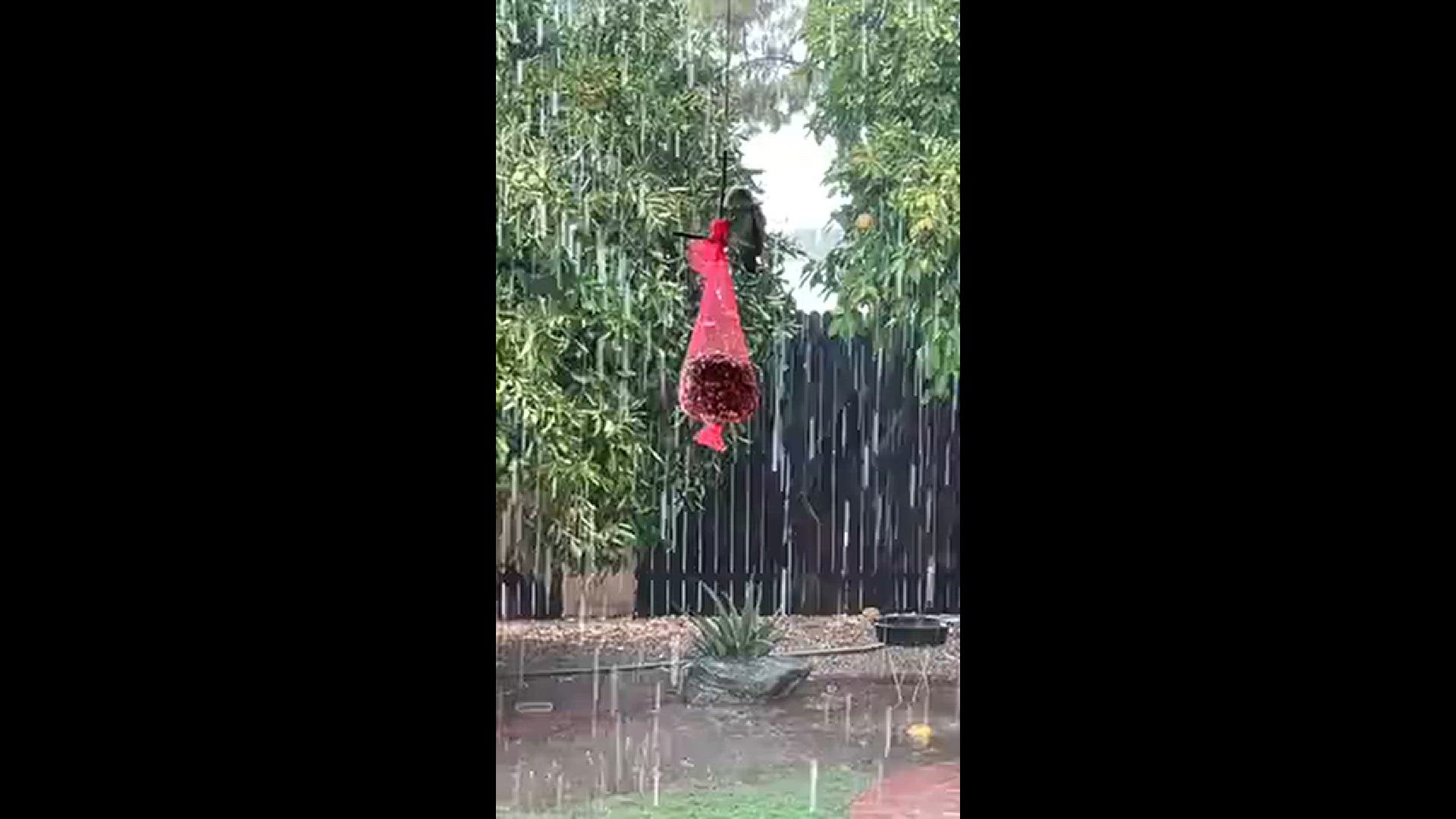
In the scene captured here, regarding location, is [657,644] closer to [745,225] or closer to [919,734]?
[919,734]

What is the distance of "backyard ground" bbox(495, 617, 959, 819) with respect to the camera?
305cm

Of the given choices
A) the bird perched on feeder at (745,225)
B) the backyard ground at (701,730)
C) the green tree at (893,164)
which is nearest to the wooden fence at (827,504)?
the backyard ground at (701,730)

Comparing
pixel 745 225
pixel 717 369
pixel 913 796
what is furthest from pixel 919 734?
pixel 745 225

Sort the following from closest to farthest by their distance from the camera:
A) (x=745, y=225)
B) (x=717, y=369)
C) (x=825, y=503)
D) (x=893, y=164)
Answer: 1. (x=745, y=225)
2. (x=717, y=369)
3. (x=893, y=164)
4. (x=825, y=503)

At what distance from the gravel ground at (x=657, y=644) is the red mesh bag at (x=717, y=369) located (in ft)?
6.84

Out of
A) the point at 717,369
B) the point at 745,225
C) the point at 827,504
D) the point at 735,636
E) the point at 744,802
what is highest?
the point at 745,225

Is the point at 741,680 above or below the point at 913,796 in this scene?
above

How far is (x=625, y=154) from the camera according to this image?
3045mm

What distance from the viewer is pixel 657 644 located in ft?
13.0

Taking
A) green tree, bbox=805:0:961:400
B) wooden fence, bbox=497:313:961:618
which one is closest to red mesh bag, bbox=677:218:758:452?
green tree, bbox=805:0:961:400

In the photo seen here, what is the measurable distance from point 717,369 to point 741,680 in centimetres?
211

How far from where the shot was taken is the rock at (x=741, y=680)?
3.71 meters
